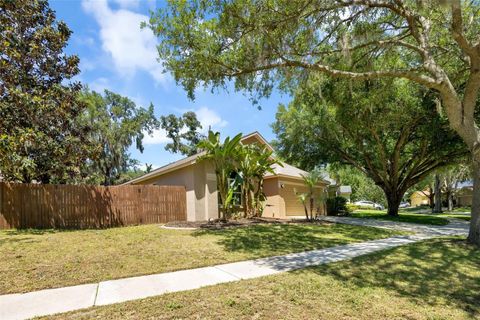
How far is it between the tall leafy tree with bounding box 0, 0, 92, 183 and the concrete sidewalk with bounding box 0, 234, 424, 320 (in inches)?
316

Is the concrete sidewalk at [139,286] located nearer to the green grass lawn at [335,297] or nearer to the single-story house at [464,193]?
the green grass lawn at [335,297]

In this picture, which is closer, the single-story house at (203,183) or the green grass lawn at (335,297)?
the green grass lawn at (335,297)

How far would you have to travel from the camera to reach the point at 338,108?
51.3 ft

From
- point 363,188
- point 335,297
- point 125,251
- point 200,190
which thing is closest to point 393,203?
point 200,190

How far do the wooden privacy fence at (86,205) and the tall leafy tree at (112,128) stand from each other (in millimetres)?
13705

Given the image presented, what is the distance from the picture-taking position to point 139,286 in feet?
15.7


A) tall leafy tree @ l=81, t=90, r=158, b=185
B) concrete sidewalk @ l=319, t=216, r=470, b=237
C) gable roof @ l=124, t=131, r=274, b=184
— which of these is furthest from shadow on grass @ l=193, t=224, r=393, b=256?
tall leafy tree @ l=81, t=90, r=158, b=185

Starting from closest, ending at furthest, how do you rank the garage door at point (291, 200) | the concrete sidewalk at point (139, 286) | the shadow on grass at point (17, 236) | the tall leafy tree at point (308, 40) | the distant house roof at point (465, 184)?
the concrete sidewalk at point (139, 286)
the tall leafy tree at point (308, 40)
the shadow on grass at point (17, 236)
the garage door at point (291, 200)
the distant house roof at point (465, 184)

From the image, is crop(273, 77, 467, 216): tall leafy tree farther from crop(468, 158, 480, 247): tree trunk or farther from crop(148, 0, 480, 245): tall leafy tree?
crop(468, 158, 480, 247): tree trunk

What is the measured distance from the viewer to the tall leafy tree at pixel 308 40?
7.84m

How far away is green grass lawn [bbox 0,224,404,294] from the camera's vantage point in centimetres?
530

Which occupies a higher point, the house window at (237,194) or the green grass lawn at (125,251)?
the house window at (237,194)

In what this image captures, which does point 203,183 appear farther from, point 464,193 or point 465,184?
point 465,184

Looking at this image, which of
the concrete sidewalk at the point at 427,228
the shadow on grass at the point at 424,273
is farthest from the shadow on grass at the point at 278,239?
the shadow on grass at the point at 424,273
